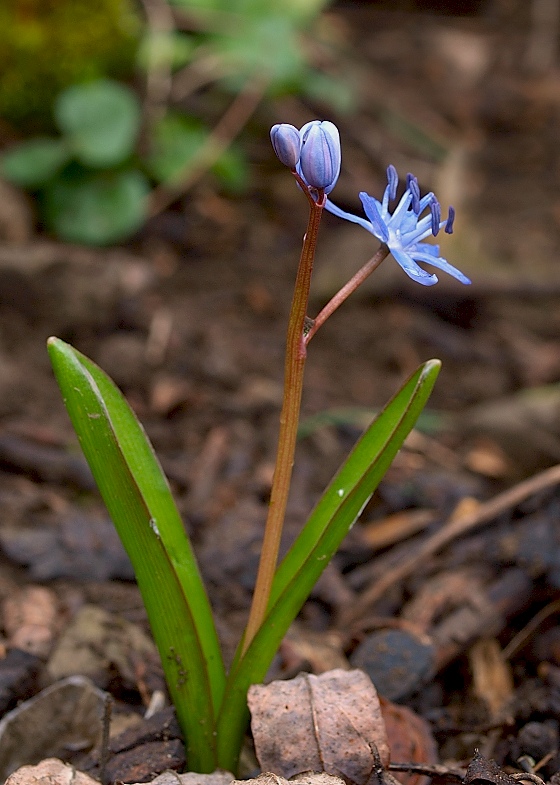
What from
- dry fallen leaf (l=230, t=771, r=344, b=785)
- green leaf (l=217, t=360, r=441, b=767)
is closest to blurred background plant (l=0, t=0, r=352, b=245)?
green leaf (l=217, t=360, r=441, b=767)

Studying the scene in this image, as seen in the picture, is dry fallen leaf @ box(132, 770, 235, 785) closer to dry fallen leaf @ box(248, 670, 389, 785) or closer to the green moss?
dry fallen leaf @ box(248, 670, 389, 785)

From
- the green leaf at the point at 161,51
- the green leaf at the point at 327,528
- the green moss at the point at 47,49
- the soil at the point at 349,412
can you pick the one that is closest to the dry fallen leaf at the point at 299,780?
the green leaf at the point at 327,528

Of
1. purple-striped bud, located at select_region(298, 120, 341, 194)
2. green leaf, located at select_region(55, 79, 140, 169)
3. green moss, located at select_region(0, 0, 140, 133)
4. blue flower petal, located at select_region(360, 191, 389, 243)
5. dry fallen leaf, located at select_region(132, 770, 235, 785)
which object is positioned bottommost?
dry fallen leaf, located at select_region(132, 770, 235, 785)

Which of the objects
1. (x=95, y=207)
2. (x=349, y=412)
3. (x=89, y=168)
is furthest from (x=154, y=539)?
(x=89, y=168)

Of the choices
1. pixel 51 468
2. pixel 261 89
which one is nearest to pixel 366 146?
pixel 261 89

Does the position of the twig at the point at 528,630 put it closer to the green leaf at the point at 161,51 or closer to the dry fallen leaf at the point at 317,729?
the dry fallen leaf at the point at 317,729

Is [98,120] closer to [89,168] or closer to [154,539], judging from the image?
[89,168]
